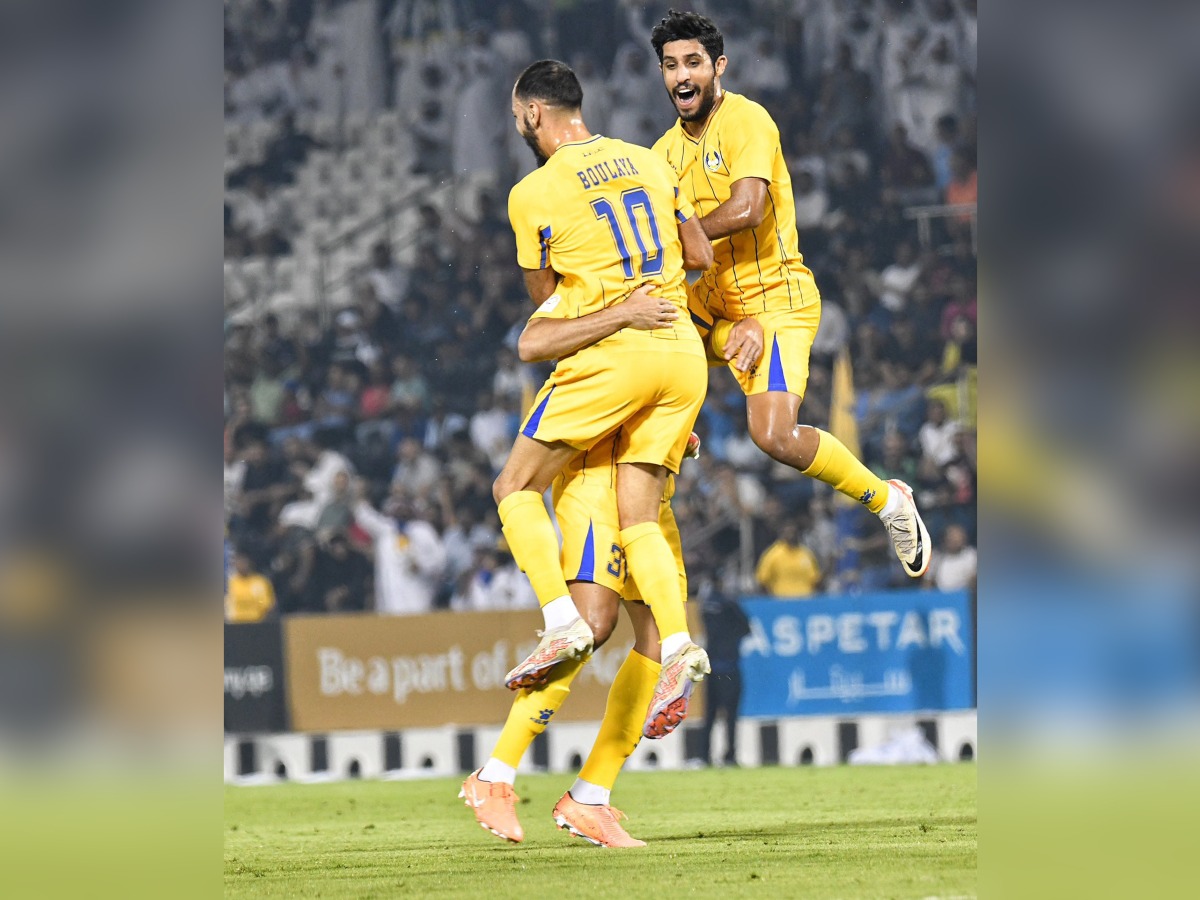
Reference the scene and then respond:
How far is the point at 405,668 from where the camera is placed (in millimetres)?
12156

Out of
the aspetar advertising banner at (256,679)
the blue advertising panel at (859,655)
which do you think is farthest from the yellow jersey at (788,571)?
the aspetar advertising banner at (256,679)

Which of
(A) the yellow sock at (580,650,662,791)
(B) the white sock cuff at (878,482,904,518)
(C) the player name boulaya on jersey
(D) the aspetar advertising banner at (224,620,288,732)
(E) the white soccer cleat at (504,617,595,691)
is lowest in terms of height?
(D) the aspetar advertising banner at (224,620,288,732)

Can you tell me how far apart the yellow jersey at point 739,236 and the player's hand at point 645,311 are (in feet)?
2.65

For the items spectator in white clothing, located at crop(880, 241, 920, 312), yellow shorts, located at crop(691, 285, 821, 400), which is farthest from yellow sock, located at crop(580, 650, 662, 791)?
spectator in white clothing, located at crop(880, 241, 920, 312)

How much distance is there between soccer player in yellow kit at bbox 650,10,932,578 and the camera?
6293mm

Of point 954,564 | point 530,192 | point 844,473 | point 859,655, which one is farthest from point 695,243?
point 954,564

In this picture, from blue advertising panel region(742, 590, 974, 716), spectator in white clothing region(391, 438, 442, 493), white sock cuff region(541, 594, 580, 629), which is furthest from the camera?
spectator in white clothing region(391, 438, 442, 493)

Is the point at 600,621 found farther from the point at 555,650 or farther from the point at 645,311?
the point at 645,311

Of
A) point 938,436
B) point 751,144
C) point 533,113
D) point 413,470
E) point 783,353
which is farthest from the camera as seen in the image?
point 413,470

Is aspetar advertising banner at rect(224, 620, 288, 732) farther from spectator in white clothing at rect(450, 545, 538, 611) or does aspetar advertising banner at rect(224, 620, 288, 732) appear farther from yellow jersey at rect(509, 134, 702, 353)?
yellow jersey at rect(509, 134, 702, 353)

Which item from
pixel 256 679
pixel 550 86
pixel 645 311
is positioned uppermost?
pixel 550 86

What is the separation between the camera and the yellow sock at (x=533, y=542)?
18.9 ft

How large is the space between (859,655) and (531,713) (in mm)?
6446

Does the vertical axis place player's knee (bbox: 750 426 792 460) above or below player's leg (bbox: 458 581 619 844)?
above
